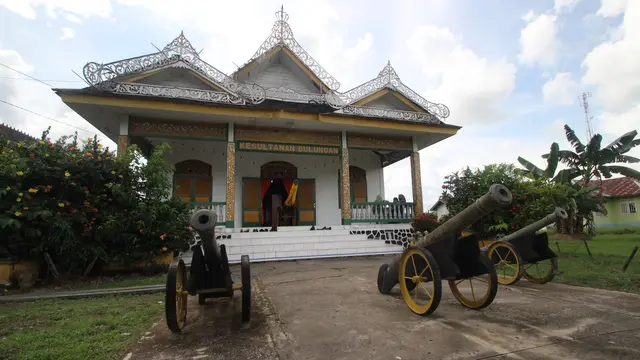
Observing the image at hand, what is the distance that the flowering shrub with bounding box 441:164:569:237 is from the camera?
841 cm

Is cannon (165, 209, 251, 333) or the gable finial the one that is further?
the gable finial

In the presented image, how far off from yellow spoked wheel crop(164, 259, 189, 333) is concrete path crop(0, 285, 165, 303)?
2208 millimetres

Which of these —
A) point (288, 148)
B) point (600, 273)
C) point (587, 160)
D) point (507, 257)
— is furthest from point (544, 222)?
point (587, 160)

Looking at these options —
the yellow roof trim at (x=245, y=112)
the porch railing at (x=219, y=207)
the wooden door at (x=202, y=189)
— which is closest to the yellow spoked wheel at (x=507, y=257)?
the yellow roof trim at (x=245, y=112)

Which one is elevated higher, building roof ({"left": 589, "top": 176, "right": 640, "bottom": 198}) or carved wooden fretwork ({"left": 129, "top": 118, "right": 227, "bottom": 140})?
carved wooden fretwork ({"left": 129, "top": 118, "right": 227, "bottom": 140})

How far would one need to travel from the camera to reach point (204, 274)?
3.47 meters

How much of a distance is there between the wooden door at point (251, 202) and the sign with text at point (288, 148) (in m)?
2.00

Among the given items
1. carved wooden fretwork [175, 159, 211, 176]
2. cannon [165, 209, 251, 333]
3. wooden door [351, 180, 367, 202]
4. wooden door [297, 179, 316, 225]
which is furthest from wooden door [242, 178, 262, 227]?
cannon [165, 209, 251, 333]

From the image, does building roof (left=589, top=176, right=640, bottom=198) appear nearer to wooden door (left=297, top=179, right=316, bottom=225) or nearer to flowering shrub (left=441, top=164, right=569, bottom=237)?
flowering shrub (left=441, top=164, right=569, bottom=237)

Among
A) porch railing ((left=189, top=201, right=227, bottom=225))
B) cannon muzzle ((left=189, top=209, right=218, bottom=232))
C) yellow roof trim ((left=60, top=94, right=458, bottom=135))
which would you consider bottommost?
cannon muzzle ((left=189, top=209, right=218, bottom=232))

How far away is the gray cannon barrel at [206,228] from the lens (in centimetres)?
290

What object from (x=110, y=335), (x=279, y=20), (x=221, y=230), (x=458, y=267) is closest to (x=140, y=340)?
(x=110, y=335)

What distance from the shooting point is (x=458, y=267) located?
3395mm

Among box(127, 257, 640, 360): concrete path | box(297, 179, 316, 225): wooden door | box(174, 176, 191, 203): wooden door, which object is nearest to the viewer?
box(127, 257, 640, 360): concrete path
